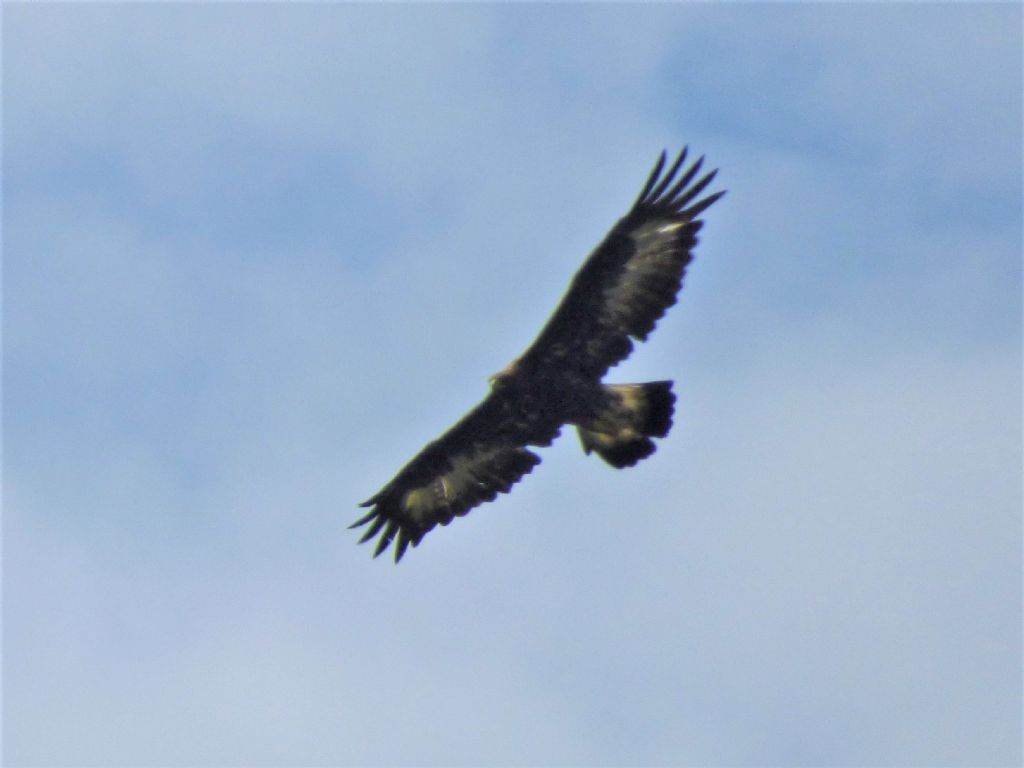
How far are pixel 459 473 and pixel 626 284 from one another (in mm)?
3271

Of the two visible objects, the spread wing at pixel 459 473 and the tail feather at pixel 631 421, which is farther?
the spread wing at pixel 459 473

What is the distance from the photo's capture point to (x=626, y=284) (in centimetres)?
1984

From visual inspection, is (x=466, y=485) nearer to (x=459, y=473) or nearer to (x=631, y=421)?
(x=459, y=473)

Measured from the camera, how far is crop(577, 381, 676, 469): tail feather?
20266mm

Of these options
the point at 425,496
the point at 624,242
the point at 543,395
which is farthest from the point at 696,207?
the point at 425,496

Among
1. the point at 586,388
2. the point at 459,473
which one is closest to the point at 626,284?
the point at 586,388

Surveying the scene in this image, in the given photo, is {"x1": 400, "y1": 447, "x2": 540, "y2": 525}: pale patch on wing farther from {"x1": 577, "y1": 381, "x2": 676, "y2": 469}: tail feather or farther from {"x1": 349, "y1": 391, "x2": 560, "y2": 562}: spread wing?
{"x1": 577, "y1": 381, "x2": 676, "y2": 469}: tail feather

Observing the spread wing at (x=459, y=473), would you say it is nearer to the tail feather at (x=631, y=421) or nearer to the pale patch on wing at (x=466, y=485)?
the pale patch on wing at (x=466, y=485)

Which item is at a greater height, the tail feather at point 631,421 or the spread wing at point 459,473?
the spread wing at point 459,473

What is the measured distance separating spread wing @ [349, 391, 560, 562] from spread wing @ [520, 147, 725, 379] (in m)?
1.01

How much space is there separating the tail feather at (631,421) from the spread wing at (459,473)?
25.4 inches

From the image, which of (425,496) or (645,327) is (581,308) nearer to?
(645,327)

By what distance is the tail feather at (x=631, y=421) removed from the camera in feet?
66.5

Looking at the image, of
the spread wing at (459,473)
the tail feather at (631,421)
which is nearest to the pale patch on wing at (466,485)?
the spread wing at (459,473)
